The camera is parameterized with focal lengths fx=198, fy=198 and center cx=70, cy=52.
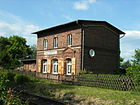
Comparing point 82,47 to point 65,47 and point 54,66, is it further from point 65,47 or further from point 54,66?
point 54,66

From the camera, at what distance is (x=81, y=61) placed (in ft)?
78.4

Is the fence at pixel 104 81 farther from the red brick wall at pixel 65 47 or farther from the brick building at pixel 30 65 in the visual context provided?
the brick building at pixel 30 65

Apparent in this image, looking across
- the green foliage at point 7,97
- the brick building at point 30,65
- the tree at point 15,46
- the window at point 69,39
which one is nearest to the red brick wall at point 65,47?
the window at point 69,39

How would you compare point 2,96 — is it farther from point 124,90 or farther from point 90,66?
point 90,66

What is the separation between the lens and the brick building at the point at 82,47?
24.3 metres

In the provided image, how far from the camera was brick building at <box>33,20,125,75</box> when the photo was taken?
79.9 feet

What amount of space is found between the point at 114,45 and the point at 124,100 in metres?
17.4

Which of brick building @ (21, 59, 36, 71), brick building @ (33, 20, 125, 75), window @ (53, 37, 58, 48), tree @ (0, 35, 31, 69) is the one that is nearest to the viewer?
brick building @ (33, 20, 125, 75)

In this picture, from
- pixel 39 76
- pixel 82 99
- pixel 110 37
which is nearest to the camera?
pixel 82 99

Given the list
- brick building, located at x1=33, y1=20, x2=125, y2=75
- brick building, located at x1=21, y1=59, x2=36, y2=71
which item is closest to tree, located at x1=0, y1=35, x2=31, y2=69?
brick building, located at x1=21, y1=59, x2=36, y2=71

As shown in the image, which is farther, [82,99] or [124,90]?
[124,90]

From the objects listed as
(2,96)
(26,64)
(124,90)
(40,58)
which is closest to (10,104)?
(2,96)

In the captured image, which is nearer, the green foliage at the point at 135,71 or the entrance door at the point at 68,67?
the green foliage at the point at 135,71

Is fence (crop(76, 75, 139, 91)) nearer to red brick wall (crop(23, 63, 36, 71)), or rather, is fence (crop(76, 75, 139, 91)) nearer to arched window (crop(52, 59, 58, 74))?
arched window (crop(52, 59, 58, 74))
